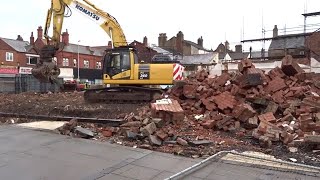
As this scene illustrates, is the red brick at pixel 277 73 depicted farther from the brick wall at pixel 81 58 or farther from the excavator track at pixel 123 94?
the brick wall at pixel 81 58

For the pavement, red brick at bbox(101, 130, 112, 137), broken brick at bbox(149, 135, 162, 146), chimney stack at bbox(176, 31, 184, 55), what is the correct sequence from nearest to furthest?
the pavement < broken brick at bbox(149, 135, 162, 146) < red brick at bbox(101, 130, 112, 137) < chimney stack at bbox(176, 31, 184, 55)

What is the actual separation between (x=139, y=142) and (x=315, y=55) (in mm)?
38860

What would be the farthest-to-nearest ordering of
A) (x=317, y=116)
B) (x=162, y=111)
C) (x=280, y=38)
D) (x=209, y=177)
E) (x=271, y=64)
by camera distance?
(x=280, y=38), (x=271, y=64), (x=162, y=111), (x=317, y=116), (x=209, y=177)

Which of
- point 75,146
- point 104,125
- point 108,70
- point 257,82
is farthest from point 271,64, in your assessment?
point 75,146

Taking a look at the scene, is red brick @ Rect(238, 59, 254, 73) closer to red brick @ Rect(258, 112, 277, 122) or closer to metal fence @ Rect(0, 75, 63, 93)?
red brick @ Rect(258, 112, 277, 122)

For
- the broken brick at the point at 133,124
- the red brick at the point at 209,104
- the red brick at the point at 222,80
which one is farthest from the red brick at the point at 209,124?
the red brick at the point at 222,80

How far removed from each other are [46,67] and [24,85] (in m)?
18.2

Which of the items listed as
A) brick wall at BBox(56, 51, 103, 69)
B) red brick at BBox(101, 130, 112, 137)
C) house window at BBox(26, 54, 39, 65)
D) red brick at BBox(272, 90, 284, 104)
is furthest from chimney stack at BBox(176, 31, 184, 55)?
red brick at BBox(101, 130, 112, 137)

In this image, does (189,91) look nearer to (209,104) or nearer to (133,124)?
(209,104)

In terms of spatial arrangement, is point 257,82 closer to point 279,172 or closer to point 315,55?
point 279,172

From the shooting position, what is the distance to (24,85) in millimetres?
34938

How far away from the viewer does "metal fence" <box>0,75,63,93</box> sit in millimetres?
34312

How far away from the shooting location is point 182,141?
9000mm

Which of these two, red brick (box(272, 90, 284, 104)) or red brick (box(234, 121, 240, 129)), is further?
red brick (box(272, 90, 284, 104))
